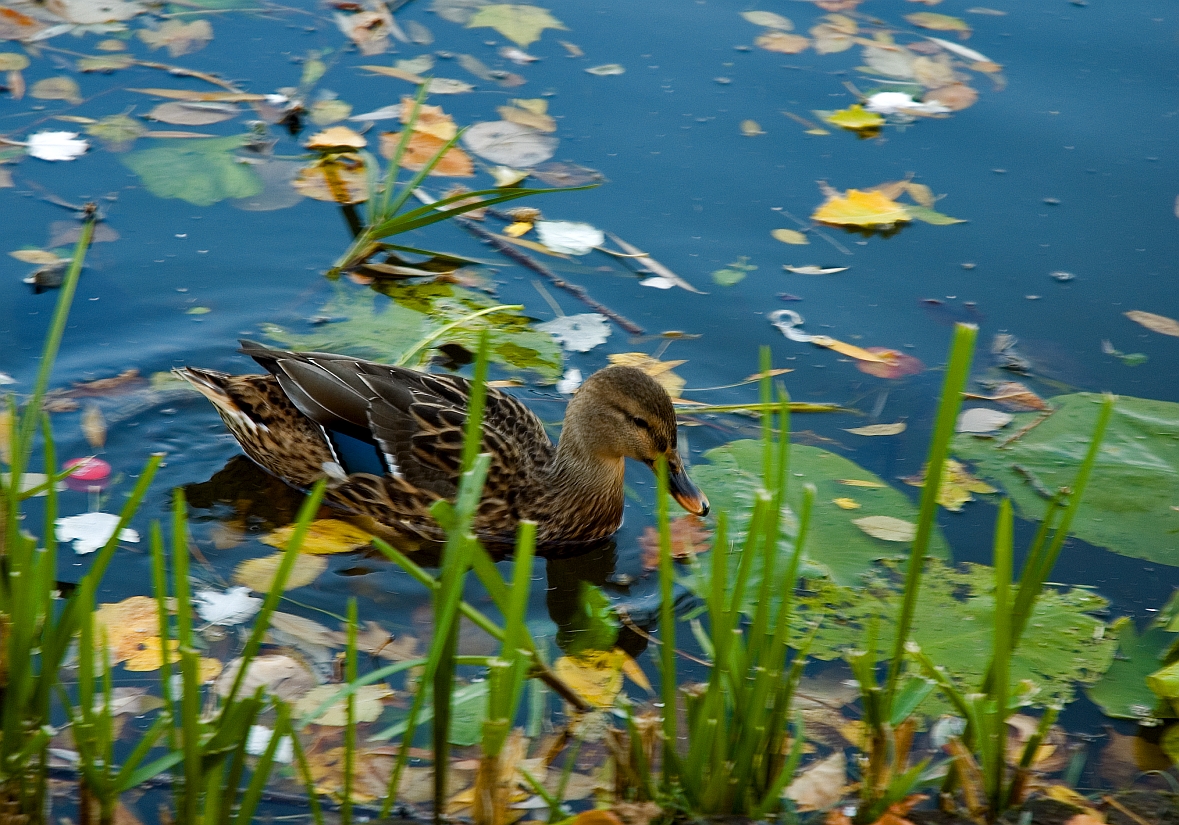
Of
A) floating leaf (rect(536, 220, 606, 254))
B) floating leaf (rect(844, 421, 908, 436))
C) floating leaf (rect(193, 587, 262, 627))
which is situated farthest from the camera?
floating leaf (rect(536, 220, 606, 254))

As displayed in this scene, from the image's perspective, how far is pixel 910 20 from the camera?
7562 mm

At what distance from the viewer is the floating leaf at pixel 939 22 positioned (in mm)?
7469

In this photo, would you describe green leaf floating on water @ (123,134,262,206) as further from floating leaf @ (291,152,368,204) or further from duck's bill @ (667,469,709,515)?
duck's bill @ (667,469,709,515)

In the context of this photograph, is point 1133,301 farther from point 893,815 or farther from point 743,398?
point 893,815

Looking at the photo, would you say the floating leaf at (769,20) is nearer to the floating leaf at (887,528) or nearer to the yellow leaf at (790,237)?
the yellow leaf at (790,237)

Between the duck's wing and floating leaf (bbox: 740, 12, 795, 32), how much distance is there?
382cm

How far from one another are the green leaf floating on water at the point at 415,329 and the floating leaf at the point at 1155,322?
2610mm

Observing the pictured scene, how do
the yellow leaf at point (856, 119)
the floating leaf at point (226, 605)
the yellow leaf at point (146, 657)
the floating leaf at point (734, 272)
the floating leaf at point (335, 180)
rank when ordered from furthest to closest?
the yellow leaf at point (856, 119) → the floating leaf at point (335, 180) → the floating leaf at point (734, 272) → the floating leaf at point (226, 605) → the yellow leaf at point (146, 657)

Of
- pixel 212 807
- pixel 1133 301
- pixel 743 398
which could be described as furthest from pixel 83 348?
pixel 1133 301

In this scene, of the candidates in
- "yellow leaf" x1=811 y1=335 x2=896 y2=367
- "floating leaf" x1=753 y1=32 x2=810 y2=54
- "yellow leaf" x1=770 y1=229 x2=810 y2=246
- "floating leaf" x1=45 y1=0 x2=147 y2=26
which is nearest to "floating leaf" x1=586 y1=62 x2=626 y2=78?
"floating leaf" x1=753 y1=32 x2=810 y2=54

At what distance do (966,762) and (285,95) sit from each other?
526cm

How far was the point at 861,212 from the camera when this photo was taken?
5965 millimetres

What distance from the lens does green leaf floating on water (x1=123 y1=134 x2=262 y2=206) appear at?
19.1 feet

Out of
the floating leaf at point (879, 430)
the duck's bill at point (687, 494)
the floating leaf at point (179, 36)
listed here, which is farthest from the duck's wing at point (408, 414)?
the floating leaf at point (179, 36)
